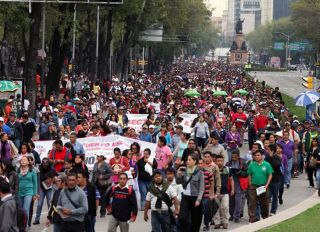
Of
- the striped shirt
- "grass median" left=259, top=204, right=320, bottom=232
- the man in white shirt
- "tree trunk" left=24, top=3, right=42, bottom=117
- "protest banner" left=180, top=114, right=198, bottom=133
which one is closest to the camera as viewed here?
the man in white shirt

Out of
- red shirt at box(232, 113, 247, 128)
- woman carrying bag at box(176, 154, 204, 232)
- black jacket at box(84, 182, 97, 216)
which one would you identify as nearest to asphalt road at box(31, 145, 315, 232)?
woman carrying bag at box(176, 154, 204, 232)

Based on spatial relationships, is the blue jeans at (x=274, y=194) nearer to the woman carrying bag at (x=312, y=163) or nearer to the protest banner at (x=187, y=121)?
the woman carrying bag at (x=312, y=163)

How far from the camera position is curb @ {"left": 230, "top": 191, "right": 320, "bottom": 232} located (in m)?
17.4

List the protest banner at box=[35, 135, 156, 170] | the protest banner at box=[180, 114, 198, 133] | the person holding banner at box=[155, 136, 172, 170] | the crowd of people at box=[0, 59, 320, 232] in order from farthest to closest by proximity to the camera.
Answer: the protest banner at box=[180, 114, 198, 133]
the protest banner at box=[35, 135, 156, 170]
the person holding banner at box=[155, 136, 172, 170]
the crowd of people at box=[0, 59, 320, 232]

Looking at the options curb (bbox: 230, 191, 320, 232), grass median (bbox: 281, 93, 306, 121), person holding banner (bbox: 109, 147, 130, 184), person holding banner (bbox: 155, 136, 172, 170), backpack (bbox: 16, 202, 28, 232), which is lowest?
grass median (bbox: 281, 93, 306, 121)

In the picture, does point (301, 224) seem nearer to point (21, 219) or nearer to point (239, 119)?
point (21, 219)

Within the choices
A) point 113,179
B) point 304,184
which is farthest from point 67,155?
point 304,184

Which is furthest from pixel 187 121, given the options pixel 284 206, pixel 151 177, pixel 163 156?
pixel 151 177

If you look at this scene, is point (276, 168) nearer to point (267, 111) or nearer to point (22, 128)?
point (22, 128)

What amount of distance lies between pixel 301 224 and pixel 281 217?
120 centimetres

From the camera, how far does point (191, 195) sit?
17.2 meters

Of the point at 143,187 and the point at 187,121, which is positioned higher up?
the point at 187,121

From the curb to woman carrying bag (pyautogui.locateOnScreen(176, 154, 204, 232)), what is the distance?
0.67 meters

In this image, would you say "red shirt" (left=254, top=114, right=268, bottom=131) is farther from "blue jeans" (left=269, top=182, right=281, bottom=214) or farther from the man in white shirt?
the man in white shirt
